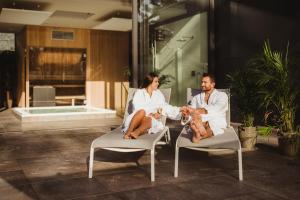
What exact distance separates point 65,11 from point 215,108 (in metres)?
7.06

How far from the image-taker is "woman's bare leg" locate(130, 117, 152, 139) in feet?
12.8

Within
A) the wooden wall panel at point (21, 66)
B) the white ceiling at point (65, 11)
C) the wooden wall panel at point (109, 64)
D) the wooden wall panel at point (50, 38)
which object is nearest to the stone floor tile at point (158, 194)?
the white ceiling at point (65, 11)

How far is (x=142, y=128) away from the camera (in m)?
4.05

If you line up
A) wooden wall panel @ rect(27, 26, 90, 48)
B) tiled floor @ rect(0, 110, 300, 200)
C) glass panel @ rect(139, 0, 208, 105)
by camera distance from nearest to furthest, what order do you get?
1. tiled floor @ rect(0, 110, 300, 200)
2. glass panel @ rect(139, 0, 208, 105)
3. wooden wall panel @ rect(27, 26, 90, 48)

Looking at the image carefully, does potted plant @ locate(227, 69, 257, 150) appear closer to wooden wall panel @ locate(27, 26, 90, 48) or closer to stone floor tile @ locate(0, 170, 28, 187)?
stone floor tile @ locate(0, 170, 28, 187)

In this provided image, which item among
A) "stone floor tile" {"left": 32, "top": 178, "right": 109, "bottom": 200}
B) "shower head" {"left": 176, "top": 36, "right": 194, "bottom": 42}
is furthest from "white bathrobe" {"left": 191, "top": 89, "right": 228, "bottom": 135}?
"shower head" {"left": 176, "top": 36, "right": 194, "bottom": 42}

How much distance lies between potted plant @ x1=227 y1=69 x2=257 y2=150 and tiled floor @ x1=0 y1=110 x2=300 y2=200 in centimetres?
22

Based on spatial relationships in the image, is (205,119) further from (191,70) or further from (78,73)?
(78,73)

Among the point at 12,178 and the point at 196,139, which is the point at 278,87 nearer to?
the point at 196,139

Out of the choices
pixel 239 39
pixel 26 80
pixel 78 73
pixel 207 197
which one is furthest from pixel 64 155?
pixel 78 73

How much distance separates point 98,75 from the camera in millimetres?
13031

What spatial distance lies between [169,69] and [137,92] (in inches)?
133

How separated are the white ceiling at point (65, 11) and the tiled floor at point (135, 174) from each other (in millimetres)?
4717

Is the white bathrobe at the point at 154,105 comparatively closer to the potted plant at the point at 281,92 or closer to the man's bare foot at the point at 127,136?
the man's bare foot at the point at 127,136
